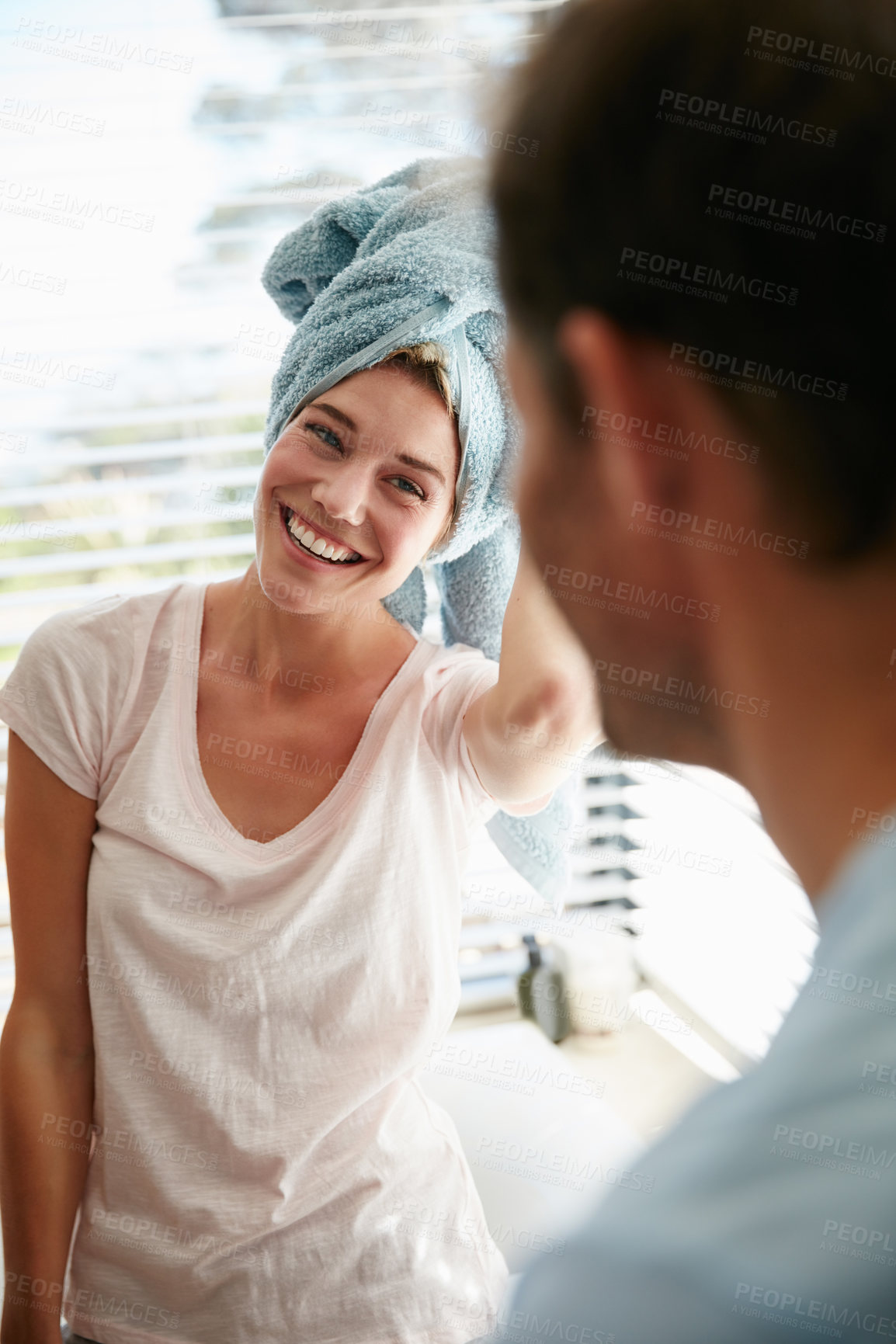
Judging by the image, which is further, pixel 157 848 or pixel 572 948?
pixel 572 948

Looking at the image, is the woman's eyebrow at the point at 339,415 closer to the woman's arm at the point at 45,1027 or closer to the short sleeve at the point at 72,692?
the short sleeve at the point at 72,692

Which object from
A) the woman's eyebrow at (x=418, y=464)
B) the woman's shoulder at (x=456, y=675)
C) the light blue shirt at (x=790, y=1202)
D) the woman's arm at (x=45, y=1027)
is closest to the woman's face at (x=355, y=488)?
the woman's eyebrow at (x=418, y=464)

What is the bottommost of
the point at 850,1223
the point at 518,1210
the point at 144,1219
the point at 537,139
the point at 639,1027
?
the point at 639,1027

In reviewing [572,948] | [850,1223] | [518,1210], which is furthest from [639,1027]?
[850,1223]

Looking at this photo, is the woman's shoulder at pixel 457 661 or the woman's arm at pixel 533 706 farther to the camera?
the woman's shoulder at pixel 457 661

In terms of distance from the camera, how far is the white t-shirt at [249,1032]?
0.91 metres

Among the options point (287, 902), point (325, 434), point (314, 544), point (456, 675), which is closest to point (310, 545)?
point (314, 544)

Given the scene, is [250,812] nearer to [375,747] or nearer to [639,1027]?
[375,747]

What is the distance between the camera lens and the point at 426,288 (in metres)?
0.93

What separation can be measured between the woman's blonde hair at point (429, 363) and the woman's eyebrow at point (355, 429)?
0.06 m

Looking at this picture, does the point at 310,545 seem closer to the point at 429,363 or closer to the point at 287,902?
the point at 429,363

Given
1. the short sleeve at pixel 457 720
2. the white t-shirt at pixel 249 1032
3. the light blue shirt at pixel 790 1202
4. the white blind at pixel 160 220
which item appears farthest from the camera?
the white blind at pixel 160 220

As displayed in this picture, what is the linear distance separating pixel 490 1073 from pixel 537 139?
1394mm

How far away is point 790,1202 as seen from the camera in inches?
13.4
